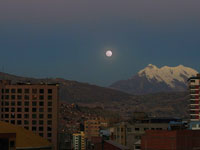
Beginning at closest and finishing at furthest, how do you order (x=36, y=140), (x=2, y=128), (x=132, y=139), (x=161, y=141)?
(x=161, y=141)
(x=2, y=128)
(x=36, y=140)
(x=132, y=139)

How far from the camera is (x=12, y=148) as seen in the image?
140750 mm

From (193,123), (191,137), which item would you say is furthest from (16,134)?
(193,123)

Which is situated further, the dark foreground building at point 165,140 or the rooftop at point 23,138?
the rooftop at point 23,138

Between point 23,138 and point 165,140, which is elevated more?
point 23,138

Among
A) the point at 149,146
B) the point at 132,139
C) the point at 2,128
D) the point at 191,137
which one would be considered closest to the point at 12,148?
the point at 2,128

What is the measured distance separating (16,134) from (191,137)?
4913 cm

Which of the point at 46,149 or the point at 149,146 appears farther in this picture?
the point at 46,149

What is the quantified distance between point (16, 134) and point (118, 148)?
30.6 meters

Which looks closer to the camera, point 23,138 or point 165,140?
point 165,140

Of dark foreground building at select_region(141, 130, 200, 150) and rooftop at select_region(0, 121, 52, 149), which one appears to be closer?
dark foreground building at select_region(141, 130, 200, 150)

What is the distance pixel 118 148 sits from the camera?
140125 millimetres

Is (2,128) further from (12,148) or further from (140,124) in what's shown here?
(140,124)

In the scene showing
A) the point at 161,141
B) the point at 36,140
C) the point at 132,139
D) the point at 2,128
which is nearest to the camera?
the point at 161,141

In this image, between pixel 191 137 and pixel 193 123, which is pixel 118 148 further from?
pixel 193 123
